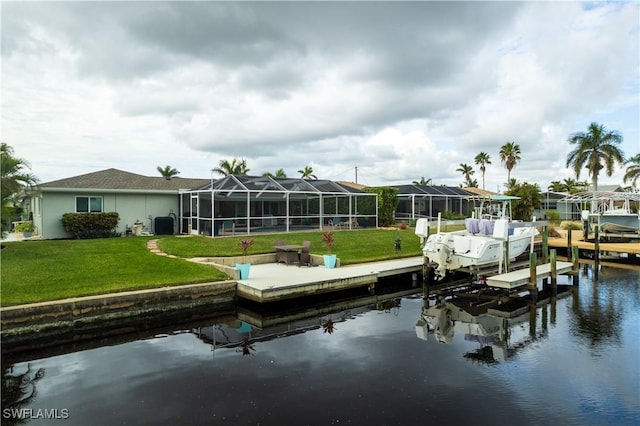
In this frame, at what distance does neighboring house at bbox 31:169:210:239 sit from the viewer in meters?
18.9

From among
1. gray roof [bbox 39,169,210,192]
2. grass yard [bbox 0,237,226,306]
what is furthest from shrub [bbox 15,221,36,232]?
grass yard [bbox 0,237,226,306]

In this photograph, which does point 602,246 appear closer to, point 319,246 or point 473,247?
point 473,247

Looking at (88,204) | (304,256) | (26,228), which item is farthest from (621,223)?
(26,228)

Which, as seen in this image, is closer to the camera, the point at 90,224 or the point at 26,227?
the point at 90,224

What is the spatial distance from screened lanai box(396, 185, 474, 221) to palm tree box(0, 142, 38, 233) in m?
22.5

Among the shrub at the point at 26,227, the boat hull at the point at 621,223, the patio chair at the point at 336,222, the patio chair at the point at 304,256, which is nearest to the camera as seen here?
the patio chair at the point at 304,256

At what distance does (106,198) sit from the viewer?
2034 centimetres

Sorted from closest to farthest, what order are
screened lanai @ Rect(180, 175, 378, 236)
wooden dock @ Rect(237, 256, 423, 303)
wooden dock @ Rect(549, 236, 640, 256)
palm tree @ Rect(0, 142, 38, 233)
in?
wooden dock @ Rect(237, 256, 423, 303)
palm tree @ Rect(0, 142, 38, 233)
wooden dock @ Rect(549, 236, 640, 256)
screened lanai @ Rect(180, 175, 378, 236)

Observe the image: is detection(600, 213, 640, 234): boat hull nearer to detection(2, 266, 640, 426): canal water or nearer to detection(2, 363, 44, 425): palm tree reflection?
detection(2, 266, 640, 426): canal water

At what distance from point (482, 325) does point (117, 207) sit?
18.8 meters

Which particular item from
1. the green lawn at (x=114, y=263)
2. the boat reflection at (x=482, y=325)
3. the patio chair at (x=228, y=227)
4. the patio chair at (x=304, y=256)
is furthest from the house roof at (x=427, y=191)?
the boat reflection at (x=482, y=325)

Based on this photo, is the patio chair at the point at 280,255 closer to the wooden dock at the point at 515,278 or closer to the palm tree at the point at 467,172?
the wooden dock at the point at 515,278

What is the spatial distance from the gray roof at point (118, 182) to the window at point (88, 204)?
2.14 feet

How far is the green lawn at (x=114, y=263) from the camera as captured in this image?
8.99 metres
